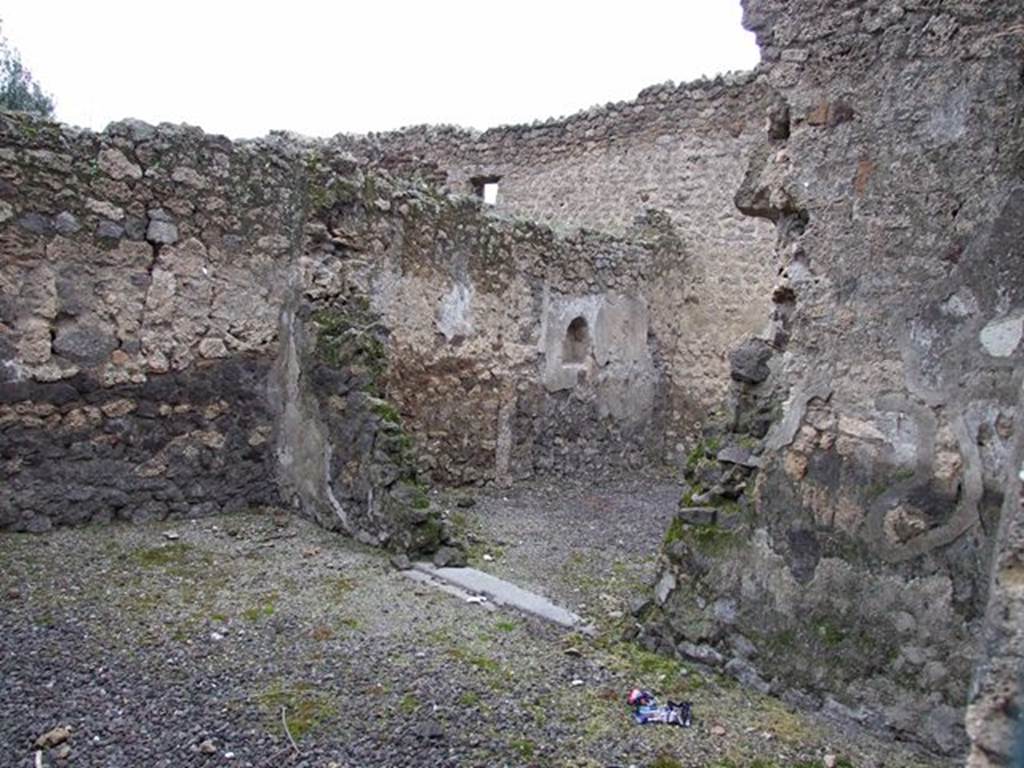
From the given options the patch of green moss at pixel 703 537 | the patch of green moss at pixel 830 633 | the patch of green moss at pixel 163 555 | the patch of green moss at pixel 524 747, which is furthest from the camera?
the patch of green moss at pixel 163 555

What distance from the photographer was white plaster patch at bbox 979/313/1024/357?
3.09m

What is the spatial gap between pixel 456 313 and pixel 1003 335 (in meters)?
5.20

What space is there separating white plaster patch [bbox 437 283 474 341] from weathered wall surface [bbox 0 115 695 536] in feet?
0.06

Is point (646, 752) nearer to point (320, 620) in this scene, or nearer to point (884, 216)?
point (320, 620)

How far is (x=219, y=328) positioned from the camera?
5.79 m

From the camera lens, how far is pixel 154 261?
5453 mm

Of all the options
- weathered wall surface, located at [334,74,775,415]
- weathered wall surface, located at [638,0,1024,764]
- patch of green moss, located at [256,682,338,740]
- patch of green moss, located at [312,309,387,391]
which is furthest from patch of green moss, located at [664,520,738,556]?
weathered wall surface, located at [334,74,775,415]

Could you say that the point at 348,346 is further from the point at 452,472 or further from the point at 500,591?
the point at 452,472

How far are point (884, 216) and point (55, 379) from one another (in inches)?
184

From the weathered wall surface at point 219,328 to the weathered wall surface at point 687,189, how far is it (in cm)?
341

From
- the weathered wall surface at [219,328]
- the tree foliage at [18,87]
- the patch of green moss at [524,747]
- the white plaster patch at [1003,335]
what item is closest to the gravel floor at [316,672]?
the patch of green moss at [524,747]

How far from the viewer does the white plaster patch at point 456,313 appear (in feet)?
24.9

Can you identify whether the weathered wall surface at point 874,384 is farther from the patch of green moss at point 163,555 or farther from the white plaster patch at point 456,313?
the white plaster patch at point 456,313

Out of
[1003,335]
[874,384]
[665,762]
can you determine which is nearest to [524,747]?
[665,762]
